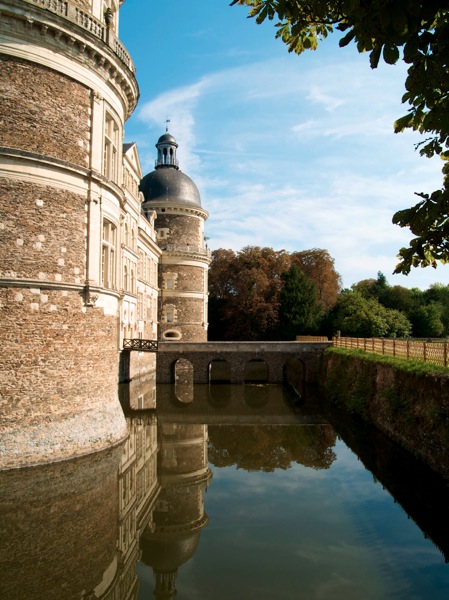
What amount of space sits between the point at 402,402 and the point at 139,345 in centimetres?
1535

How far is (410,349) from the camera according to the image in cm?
1691

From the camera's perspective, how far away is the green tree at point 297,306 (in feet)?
145

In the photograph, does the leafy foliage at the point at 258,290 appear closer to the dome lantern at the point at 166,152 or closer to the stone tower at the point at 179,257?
the stone tower at the point at 179,257

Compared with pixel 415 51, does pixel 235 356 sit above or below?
below

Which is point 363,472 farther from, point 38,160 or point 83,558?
point 38,160

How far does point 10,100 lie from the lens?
11422 mm

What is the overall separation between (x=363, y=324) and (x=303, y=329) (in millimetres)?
5776

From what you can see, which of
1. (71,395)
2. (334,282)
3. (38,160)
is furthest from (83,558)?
(334,282)

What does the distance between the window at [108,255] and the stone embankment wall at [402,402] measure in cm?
893

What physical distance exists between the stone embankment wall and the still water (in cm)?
51

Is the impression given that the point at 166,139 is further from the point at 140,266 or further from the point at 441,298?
the point at 441,298

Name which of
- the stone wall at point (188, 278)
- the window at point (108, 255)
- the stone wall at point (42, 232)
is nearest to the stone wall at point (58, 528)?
the stone wall at point (42, 232)

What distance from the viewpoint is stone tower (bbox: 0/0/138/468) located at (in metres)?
11.3

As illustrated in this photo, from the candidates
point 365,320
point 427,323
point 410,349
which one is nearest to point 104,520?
point 410,349
